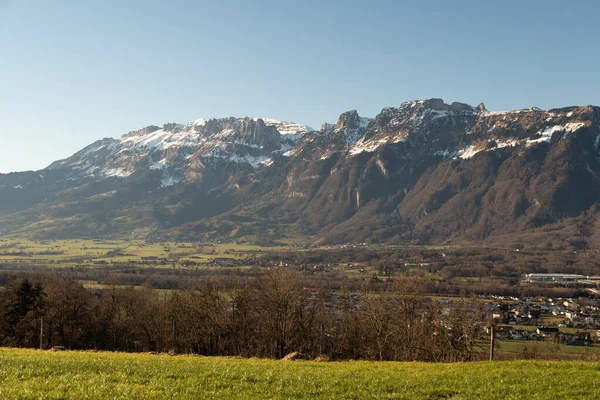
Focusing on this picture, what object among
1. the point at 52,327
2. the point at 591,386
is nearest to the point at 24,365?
the point at 591,386


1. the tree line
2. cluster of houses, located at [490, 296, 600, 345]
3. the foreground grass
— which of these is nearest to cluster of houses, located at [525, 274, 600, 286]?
cluster of houses, located at [490, 296, 600, 345]

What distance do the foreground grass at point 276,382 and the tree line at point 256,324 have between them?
2303 cm

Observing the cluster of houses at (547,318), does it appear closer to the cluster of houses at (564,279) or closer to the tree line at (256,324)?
the tree line at (256,324)

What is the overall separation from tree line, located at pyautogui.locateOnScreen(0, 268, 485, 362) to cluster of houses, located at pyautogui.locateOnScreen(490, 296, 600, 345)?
17.4 m

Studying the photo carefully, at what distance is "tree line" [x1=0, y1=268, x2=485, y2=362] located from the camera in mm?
49219

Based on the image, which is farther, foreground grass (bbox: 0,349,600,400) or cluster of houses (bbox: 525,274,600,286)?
cluster of houses (bbox: 525,274,600,286)

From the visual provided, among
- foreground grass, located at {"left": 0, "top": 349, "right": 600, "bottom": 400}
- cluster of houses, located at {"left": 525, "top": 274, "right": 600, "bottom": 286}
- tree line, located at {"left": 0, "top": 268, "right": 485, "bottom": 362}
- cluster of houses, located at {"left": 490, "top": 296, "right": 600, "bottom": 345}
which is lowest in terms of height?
cluster of houses, located at {"left": 525, "top": 274, "right": 600, "bottom": 286}

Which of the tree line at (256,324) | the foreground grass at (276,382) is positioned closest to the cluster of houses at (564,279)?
the tree line at (256,324)

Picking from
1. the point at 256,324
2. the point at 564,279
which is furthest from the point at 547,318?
the point at 564,279

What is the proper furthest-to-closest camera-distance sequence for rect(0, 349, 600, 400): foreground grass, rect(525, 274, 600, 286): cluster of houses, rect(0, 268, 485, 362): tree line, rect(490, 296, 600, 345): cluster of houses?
rect(525, 274, 600, 286): cluster of houses → rect(490, 296, 600, 345): cluster of houses → rect(0, 268, 485, 362): tree line → rect(0, 349, 600, 400): foreground grass

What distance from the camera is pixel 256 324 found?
5728 cm

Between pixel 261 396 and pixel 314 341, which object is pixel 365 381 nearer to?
pixel 261 396

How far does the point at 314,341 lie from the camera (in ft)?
180

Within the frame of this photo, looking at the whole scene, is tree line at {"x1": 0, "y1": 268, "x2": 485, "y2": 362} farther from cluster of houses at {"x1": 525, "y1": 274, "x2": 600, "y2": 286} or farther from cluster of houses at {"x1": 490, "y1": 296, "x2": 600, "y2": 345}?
cluster of houses at {"x1": 525, "y1": 274, "x2": 600, "y2": 286}
